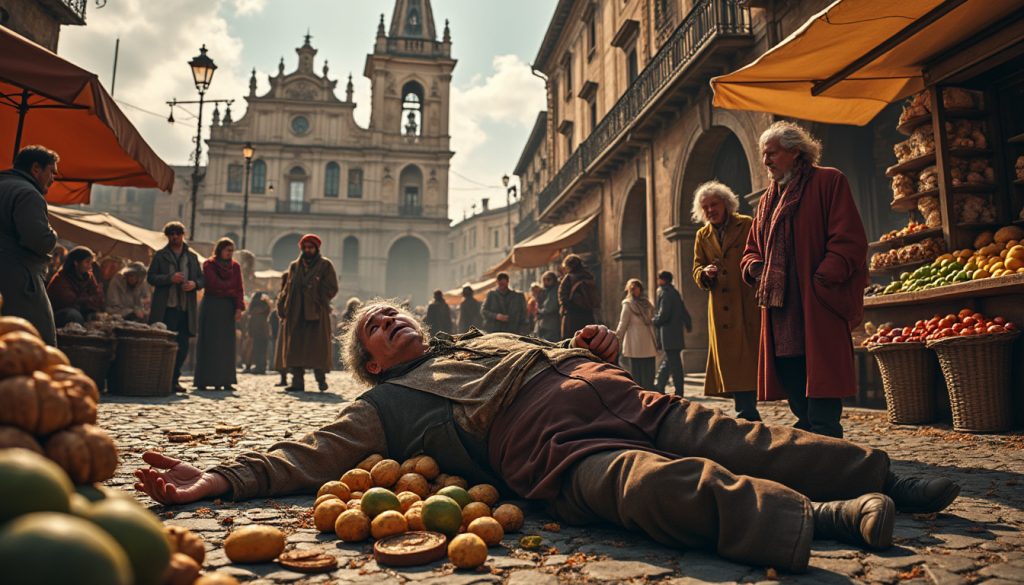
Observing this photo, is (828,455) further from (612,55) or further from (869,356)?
(612,55)

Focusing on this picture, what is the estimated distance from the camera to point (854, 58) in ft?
20.0

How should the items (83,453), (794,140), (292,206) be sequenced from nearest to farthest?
(83,453) → (794,140) → (292,206)

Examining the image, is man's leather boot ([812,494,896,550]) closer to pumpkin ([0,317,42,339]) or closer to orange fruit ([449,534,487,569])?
orange fruit ([449,534,487,569])

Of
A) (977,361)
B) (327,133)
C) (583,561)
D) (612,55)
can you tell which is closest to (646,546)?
(583,561)

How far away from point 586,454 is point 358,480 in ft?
3.41

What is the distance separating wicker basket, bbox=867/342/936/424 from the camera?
605 cm

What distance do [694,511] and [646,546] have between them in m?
0.35

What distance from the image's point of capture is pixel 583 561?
213 cm

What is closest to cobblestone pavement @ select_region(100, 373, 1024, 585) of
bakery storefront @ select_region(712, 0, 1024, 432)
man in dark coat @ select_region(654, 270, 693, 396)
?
bakery storefront @ select_region(712, 0, 1024, 432)

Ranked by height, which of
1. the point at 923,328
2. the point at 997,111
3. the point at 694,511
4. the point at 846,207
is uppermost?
the point at 997,111

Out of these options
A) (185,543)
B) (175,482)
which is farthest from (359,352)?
(185,543)

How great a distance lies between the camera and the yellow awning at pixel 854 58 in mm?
5430

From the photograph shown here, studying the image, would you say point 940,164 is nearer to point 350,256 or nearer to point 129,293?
point 129,293

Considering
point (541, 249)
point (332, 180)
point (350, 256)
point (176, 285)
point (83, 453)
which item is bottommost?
point (83, 453)
